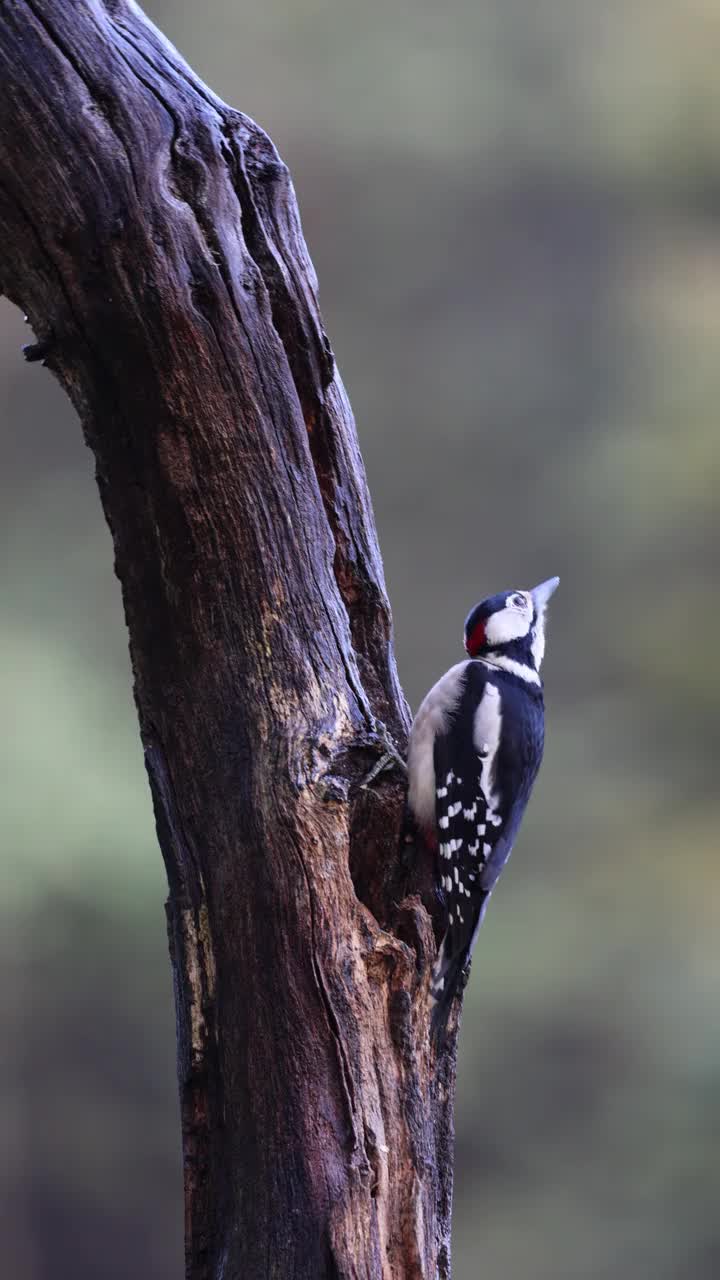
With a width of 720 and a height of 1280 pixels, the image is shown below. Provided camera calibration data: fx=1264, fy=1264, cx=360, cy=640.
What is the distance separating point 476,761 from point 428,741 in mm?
175

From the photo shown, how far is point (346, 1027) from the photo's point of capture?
50.6 inches

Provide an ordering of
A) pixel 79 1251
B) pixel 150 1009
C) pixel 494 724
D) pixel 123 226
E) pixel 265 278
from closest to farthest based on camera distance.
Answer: pixel 123 226, pixel 265 278, pixel 494 724, pixel 79 1251, pixel 150 1009

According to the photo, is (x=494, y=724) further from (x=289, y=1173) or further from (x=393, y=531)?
(x=393, y=531)

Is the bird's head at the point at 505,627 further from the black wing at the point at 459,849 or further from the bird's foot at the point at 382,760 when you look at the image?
the bird's foot at the point at 382,760

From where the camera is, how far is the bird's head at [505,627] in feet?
6.84

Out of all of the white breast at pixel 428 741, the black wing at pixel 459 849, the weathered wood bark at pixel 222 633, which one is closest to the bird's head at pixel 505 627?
the white breast at pixel 428 741

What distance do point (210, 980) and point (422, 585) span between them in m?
2.11

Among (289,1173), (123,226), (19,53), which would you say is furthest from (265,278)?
(289,1173)

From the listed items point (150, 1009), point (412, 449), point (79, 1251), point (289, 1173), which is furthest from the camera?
point (412, 449)

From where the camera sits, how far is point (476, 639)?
2.12 meters

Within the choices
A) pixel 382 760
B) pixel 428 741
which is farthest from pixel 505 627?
pixel 382 760

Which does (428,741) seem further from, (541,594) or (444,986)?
(541,594)

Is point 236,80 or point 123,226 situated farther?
point 236,80

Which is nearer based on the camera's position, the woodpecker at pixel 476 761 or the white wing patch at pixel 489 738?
the woodpecker at pixel 476 761
